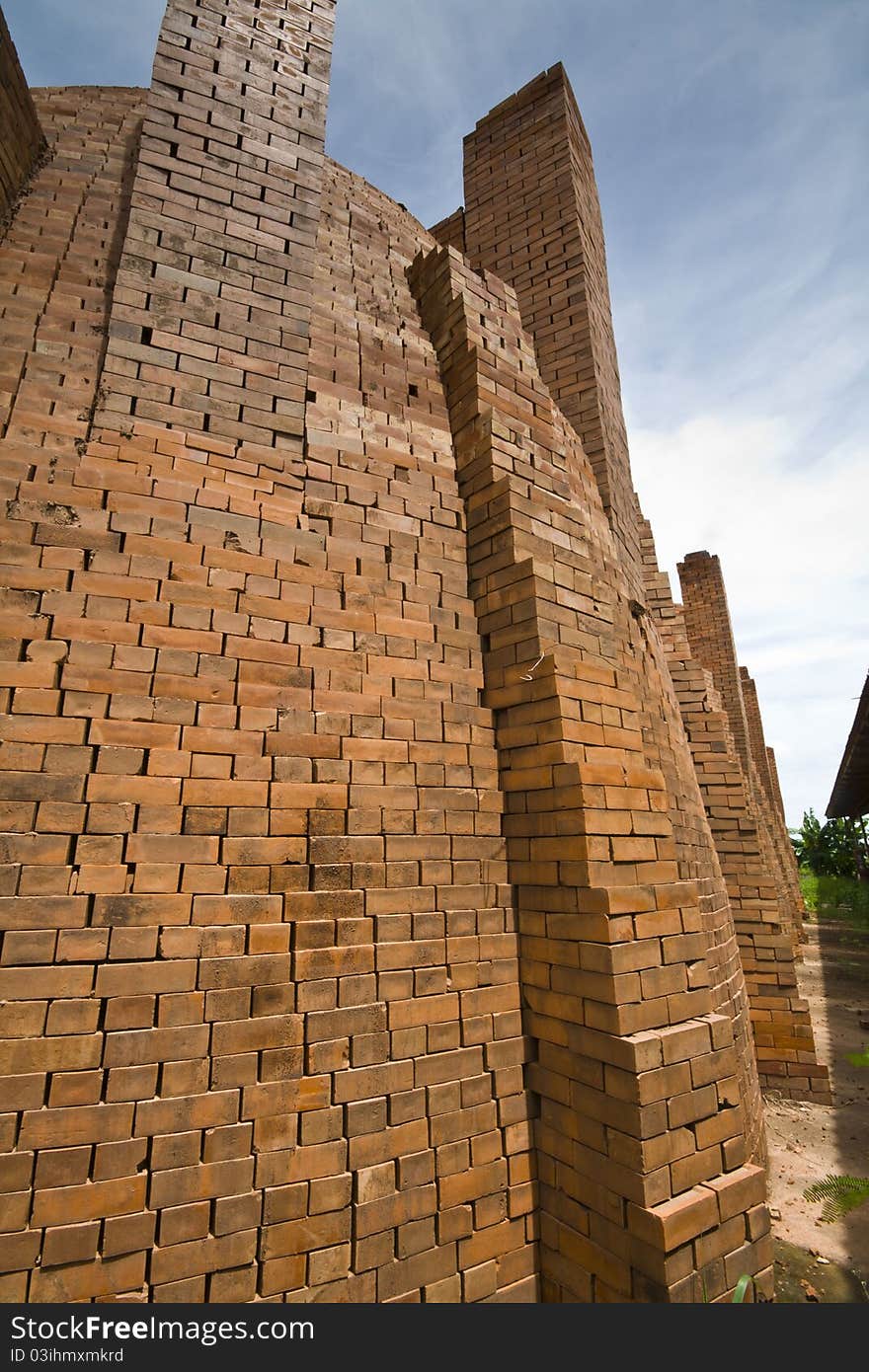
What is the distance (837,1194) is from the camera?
4469 millimetres

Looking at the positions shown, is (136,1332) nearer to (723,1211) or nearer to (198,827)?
(198,827)

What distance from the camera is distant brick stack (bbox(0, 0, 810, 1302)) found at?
7.86 feet

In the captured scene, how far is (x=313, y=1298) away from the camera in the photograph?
8.07ft

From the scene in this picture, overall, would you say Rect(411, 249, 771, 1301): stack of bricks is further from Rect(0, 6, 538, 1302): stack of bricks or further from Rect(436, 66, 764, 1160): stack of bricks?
Rect(436, 66, 764, 1160): stack of bricks

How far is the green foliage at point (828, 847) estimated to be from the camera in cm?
3372

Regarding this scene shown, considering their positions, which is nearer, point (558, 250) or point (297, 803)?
point (297, 803)

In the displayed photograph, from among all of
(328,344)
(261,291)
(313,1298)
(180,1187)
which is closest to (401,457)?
(328,344)

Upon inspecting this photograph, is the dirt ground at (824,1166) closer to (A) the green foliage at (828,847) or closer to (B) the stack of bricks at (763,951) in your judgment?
(B) the stack of bricks at (763,951)

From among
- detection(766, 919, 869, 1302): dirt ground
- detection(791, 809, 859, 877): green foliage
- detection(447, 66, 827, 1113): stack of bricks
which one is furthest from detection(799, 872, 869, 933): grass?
detection(447, 66, 827, 1113): stack of bricks

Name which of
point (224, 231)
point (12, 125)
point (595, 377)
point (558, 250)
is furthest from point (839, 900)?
point (12, 125)

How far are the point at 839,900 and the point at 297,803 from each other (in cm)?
2946

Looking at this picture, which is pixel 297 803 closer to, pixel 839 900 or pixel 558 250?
pixel 558 250

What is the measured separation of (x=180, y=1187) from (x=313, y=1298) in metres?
0.74

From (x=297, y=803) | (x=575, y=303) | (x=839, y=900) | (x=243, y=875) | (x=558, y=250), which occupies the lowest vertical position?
(x=839, y=900)
